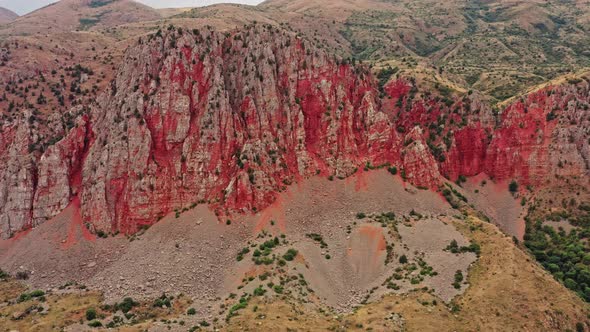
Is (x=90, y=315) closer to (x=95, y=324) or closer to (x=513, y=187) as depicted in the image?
(x=95, y=324)

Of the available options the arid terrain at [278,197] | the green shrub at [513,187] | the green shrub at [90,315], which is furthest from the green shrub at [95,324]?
the green shrub at [513,187]

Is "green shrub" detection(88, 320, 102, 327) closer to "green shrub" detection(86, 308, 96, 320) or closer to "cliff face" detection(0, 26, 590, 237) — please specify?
"green shrub" detection(86, 308, 96, 320)

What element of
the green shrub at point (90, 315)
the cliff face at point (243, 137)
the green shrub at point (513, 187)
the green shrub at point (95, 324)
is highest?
the cliff face at point (243, 137)

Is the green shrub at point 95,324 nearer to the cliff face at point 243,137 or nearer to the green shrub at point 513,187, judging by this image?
the cliff face at point 243,137

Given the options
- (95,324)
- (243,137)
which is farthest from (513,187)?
(95,324)

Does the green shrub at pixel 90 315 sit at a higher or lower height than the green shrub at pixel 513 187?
lower

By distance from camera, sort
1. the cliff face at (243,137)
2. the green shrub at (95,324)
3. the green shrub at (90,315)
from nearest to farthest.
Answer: the green shrub at (95,324), the green shrub at (90,315), the cliff face at (243,137)

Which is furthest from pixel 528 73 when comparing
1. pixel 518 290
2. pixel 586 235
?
pixel 518 290
